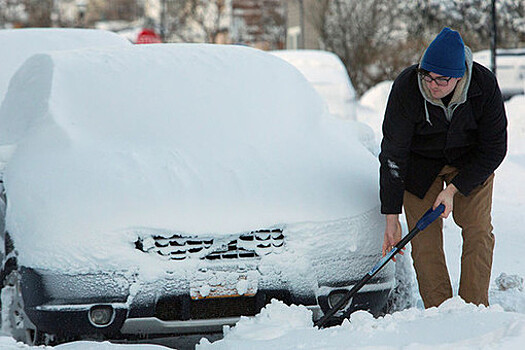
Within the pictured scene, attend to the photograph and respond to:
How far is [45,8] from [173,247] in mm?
27115

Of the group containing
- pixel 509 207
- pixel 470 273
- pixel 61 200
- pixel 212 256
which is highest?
pixel 61 200

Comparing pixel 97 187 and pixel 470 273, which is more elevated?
pixel 97 187

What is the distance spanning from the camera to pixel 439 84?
11.8 feet

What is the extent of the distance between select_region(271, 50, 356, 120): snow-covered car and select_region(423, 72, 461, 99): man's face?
7.38 metres

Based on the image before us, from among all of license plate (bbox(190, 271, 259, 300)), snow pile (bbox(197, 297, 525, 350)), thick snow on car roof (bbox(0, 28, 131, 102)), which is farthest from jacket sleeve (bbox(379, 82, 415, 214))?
thick snow on car roof (bbox(0, 28, 131, 102))

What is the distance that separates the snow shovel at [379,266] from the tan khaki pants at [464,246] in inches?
7.8

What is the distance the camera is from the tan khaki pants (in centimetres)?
393

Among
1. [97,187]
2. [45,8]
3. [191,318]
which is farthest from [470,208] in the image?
[45,8]

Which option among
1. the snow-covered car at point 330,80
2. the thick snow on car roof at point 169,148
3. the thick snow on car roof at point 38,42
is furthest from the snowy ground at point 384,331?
the snow-covered car at point 330,80

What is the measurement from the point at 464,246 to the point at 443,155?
1.56 ft

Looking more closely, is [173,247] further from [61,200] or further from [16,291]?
[16,291]

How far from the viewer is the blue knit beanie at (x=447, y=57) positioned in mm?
3516

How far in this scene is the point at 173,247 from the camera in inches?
139

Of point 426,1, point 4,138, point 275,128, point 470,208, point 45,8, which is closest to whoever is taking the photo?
point 470,208
